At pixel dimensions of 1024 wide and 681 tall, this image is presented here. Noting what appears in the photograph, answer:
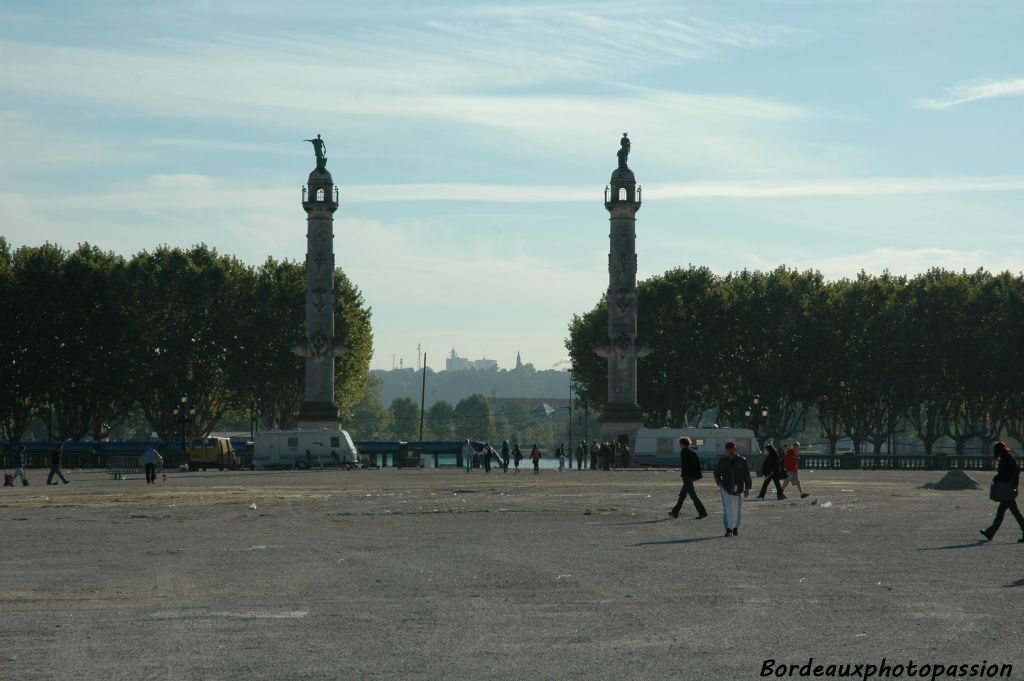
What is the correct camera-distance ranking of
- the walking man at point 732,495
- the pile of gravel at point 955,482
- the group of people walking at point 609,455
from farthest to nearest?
the group of people walking at point 609,455
the pile of gravel at point 955,482
the walking man at point 732,495

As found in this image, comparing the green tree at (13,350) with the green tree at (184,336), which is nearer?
the green tree at (13,350)

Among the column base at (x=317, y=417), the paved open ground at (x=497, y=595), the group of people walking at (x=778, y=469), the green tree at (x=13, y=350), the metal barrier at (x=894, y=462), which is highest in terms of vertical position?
the green tree at (x=13, y=350)

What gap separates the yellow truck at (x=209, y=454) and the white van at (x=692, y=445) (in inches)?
921

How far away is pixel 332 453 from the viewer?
83.3 m

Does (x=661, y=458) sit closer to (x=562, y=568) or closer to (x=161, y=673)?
(x=562, y=568)

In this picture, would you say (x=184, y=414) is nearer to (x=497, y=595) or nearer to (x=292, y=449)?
(x=292, y=449)

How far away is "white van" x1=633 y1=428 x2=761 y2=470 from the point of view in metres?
80.8

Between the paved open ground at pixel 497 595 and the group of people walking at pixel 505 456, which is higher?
the group of people walking at pixel 505 456

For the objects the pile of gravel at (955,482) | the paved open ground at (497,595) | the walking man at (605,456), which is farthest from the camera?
the walking man at (605,456)

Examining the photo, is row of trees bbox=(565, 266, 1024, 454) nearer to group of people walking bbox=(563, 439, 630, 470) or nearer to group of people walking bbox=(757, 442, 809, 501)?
group of people walking bbox=(563, 439, 630, 470)

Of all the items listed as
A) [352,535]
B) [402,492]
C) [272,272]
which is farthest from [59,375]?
[352,535]

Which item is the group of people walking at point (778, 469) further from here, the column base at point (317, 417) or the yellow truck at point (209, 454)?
the column base at point (317, 417)

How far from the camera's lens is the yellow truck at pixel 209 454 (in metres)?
82.7

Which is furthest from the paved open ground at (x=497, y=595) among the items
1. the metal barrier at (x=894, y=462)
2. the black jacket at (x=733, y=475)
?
the metal barrier at (x=894, y=462)
